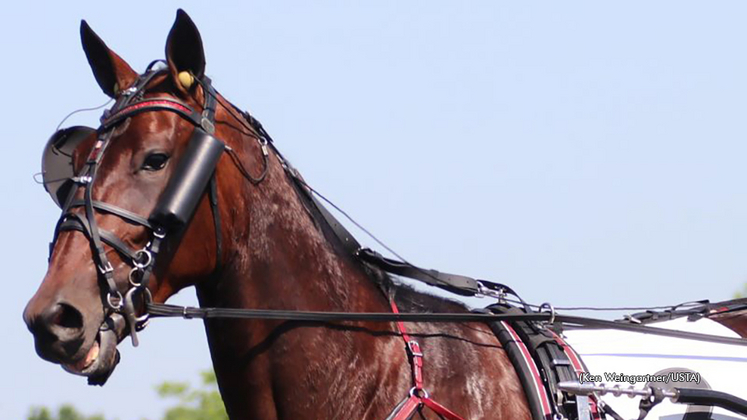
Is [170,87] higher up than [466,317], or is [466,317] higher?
[170,87]

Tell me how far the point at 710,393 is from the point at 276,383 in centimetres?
218

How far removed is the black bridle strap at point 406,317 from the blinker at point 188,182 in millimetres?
397

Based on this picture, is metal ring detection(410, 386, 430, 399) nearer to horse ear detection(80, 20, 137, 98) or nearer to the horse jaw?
the horse jaw

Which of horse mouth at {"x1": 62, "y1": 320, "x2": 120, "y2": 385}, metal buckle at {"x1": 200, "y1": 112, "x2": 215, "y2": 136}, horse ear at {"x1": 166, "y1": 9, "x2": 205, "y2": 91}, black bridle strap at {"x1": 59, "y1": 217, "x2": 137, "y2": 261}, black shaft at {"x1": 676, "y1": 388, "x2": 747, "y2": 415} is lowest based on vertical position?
horse mouth at {"x1": 62, "y1": 320, "x2": 120, "y2": 385}

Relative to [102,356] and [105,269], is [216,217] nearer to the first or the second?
[105,269]

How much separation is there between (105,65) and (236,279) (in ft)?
4.05

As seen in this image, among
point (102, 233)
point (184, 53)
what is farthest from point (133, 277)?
point (184, 53)

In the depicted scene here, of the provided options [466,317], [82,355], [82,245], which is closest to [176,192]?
[82,245]

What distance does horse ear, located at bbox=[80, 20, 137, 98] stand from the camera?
18.5ft

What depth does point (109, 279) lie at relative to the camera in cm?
502

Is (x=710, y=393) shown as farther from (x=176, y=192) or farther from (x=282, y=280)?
(x=176, y=192)

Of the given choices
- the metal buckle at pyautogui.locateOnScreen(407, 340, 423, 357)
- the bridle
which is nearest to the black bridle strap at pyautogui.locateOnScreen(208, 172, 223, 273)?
the bridle

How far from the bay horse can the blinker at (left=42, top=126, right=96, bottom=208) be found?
1.6 inches

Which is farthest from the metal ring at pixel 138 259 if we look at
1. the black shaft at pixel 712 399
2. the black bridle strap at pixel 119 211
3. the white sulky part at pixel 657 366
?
the black shaft at pixel 712 399
